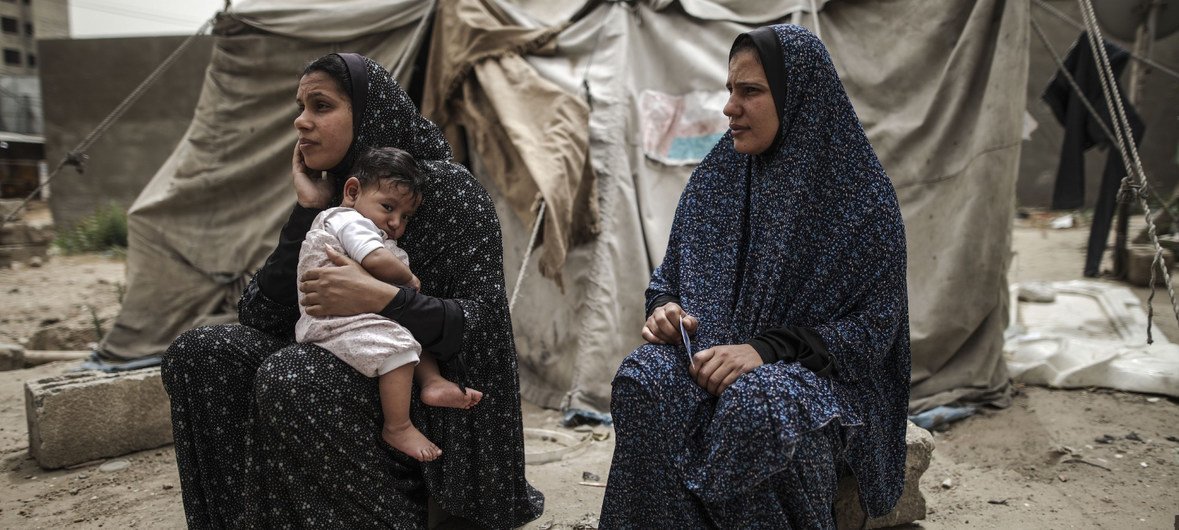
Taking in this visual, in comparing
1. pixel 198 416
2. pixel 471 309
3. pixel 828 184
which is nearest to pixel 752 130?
pixel 828 184

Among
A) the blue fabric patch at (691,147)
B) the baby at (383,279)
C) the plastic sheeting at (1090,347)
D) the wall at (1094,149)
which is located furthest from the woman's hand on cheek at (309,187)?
the wall at (1094,149)

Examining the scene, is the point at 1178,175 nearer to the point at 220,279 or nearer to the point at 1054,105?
the point at 1054,105

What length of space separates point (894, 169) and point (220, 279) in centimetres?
384

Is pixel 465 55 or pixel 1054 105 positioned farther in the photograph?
pixel 1054 105

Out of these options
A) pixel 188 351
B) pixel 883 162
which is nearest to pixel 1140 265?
pixel 883 162

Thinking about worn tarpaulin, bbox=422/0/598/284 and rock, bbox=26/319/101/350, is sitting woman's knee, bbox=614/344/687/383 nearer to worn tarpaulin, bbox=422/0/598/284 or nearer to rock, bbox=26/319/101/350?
worn tarpaulin, bbox=422/0/598/284

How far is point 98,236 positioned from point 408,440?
11.0 meters

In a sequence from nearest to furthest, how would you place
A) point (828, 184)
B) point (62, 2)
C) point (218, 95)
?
point (828, 184), point (218, 95), point (62, 2)

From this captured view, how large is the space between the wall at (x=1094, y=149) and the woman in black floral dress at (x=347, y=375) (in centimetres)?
1119

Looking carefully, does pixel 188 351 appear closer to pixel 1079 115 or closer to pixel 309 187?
pixel 309 187

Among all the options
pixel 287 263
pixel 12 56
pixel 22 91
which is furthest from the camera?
pixel 12 56

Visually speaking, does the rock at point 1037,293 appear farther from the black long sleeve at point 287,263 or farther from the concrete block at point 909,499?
the black long sleeve at point 287,263

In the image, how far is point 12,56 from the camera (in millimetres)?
29797

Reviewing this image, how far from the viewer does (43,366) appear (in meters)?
4.80
